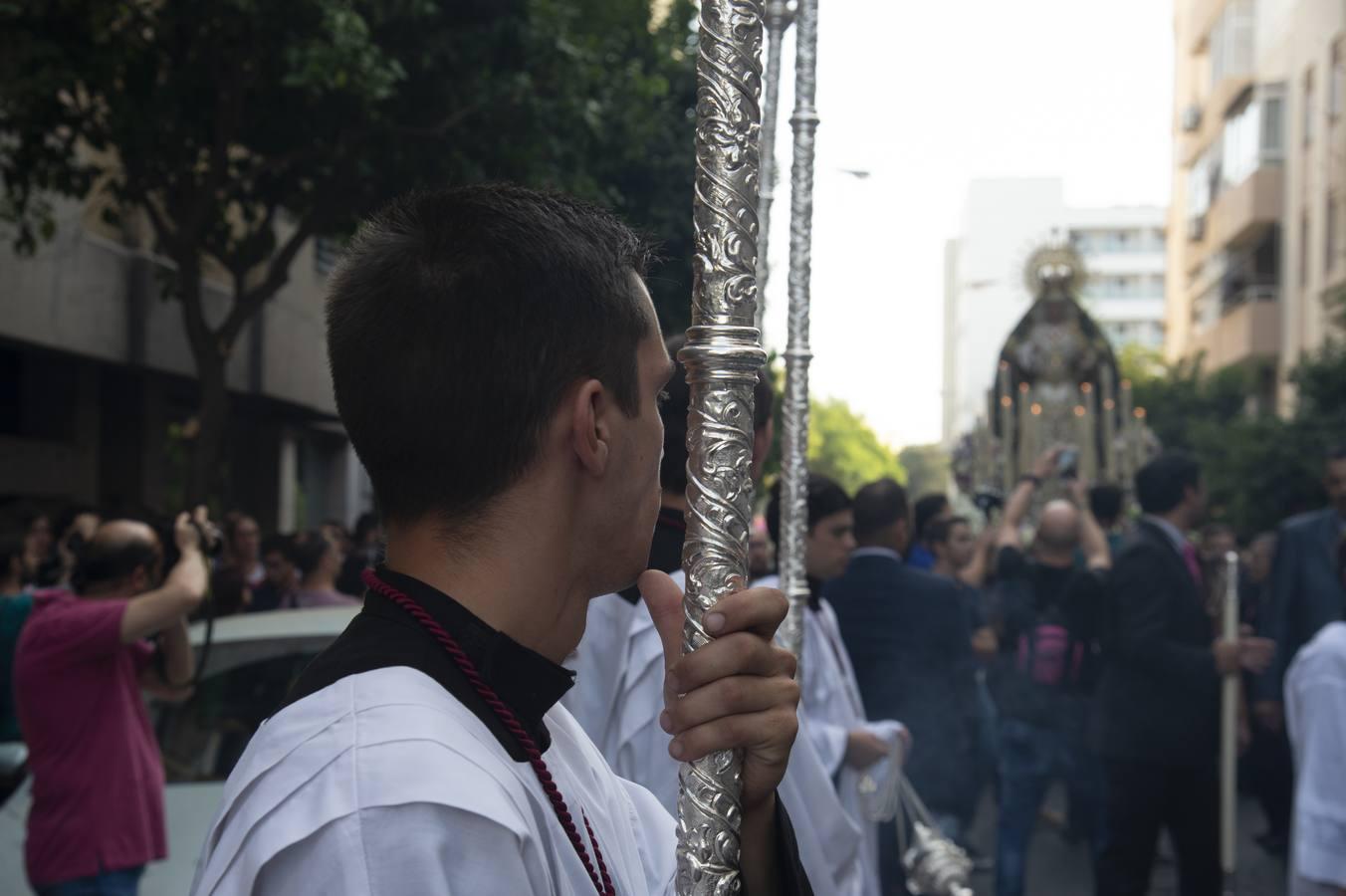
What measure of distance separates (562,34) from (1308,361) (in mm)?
13248

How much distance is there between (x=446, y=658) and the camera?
1527 millimetres

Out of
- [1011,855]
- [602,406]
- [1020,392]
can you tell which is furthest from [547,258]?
[1020,392]

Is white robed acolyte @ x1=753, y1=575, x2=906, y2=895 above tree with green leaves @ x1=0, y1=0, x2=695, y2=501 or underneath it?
underneath

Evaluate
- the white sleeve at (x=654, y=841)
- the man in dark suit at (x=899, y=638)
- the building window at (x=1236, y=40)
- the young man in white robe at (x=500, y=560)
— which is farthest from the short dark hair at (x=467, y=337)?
the building window at (x=1236, y=40)

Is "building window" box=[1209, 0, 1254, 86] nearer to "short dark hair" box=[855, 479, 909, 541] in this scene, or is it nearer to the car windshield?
"short dark hair" box=[855, 479, 909, 541]

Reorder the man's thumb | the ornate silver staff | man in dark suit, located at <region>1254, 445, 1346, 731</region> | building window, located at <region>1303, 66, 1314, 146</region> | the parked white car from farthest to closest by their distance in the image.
→ 1. building window, located at <region>1303, 66, 1314, 146</region>
2. man in dark suit, located at <region>1254, 445, 1346, 731</region>
3. the parked white car
4. the man's thumb
5. the ornate silver staff

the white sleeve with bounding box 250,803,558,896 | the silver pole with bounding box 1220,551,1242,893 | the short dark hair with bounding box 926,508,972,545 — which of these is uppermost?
the white sleeve with bounding box 250,803,558,896

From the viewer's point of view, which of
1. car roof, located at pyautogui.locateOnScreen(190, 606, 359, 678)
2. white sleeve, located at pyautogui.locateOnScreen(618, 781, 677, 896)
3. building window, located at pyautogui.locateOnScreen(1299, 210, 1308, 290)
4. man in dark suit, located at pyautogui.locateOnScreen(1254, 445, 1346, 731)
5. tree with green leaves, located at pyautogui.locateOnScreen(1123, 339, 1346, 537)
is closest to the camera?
white sleeve, located at pyautogui.locateOnScreen(618, 781, 677, 896)

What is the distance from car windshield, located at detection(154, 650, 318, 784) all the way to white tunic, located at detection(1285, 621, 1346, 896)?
3.16m

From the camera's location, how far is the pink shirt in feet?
14.9

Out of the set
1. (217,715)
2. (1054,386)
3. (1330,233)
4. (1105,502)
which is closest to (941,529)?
(1105,502)

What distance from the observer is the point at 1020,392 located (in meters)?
31.4

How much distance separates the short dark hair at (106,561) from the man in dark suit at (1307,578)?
15.2ft

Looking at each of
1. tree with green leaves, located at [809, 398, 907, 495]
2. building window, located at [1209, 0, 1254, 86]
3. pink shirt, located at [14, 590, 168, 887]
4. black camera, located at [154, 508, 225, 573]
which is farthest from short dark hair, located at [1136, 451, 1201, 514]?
tree with green leaves, located at [809, 398, 907, 495]
